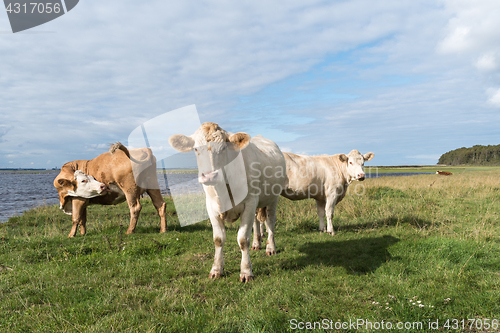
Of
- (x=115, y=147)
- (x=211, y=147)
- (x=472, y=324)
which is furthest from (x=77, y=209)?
(x=472, y=324)

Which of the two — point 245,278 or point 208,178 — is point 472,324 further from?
point 208,178

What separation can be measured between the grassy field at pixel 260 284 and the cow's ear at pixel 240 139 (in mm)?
2241

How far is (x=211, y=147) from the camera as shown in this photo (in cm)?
402

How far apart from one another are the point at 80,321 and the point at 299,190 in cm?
694

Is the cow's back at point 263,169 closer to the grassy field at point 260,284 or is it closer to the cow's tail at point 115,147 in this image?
the grassy field at point 260,284

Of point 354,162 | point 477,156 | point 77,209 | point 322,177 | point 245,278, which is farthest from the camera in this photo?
point 477,156

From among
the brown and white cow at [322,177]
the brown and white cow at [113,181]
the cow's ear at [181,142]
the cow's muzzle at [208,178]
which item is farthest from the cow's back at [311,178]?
the cow's muzzle at [208,178]

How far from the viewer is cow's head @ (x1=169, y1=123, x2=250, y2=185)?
4004 millimetres

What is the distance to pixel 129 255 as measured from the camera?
19.6 feet

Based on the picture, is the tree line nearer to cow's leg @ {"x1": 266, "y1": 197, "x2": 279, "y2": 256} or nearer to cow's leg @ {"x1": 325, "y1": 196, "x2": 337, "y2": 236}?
cow's leg @ {"x1": 325, "y1": 196, "x2": 337, "y2": 236}

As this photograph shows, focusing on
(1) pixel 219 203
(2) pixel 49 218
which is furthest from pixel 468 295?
(2) pixel 49 218

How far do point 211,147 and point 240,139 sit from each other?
0.61 meters

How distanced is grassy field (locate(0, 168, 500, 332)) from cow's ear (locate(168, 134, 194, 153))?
2.17 meters

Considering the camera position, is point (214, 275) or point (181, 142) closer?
point (181, 142)
